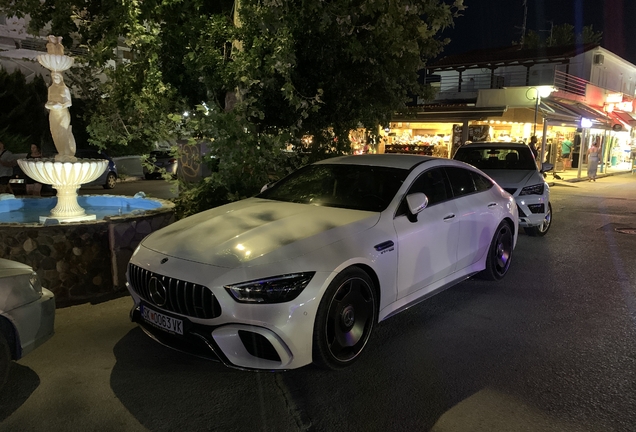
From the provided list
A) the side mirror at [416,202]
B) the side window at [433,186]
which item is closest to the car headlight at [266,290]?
the side mirror at [416,202]

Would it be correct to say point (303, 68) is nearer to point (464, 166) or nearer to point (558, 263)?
point (464, 166)

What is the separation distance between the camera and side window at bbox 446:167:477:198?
5641 mm

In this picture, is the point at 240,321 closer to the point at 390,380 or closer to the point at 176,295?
the point at 176,295

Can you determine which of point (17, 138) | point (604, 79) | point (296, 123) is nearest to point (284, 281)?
point (296, 123)

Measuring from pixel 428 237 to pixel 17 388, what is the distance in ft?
11.6

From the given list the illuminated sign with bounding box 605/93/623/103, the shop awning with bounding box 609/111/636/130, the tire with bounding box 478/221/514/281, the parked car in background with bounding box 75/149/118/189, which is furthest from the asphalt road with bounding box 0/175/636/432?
the illuminated sign with bounding box 605/93/623/103

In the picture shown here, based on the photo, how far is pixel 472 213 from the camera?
5.61 m

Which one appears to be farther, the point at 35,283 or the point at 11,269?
the point at 35,283

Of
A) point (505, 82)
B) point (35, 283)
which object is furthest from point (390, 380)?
point (505, 82)

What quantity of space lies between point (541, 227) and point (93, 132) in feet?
27.8

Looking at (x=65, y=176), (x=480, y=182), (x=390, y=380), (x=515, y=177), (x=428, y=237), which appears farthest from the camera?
(x=515, y=177)

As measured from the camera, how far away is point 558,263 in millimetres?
7512

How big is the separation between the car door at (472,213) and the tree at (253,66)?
2.71 m

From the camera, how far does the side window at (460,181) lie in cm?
564
